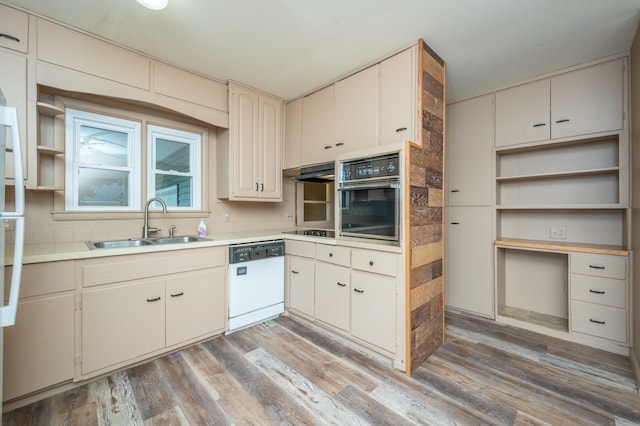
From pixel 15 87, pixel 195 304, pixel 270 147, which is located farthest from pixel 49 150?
pixel 270 147

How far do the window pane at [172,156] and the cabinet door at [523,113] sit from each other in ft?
11.0

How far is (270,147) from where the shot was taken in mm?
3260

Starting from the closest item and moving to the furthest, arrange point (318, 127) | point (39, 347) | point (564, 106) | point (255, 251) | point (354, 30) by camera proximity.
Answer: point (39, 347) → point (354, 30) → point (564, 106) → point (255, 251) → point (318, 127)

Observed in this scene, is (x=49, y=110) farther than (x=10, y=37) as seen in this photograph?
Yes

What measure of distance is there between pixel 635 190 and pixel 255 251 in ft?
10.2

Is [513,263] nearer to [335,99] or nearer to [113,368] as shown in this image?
[335,99]

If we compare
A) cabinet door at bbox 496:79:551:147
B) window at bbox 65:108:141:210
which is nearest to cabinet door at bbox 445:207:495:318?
cabinet door at bbox 496:79:551:147

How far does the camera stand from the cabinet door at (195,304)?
7.16 feet

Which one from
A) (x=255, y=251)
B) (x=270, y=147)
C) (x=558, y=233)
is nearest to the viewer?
(x=255, y=251)

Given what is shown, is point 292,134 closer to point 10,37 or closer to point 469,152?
point 469,152

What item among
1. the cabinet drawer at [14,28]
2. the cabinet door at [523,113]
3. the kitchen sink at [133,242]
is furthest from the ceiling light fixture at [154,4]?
the cabinet door at [523,113]

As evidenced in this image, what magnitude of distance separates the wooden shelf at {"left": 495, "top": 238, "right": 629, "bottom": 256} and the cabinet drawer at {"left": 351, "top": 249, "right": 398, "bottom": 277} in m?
1.53

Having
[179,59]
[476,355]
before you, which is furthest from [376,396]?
[179,59]

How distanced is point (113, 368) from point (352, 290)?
1.83m
